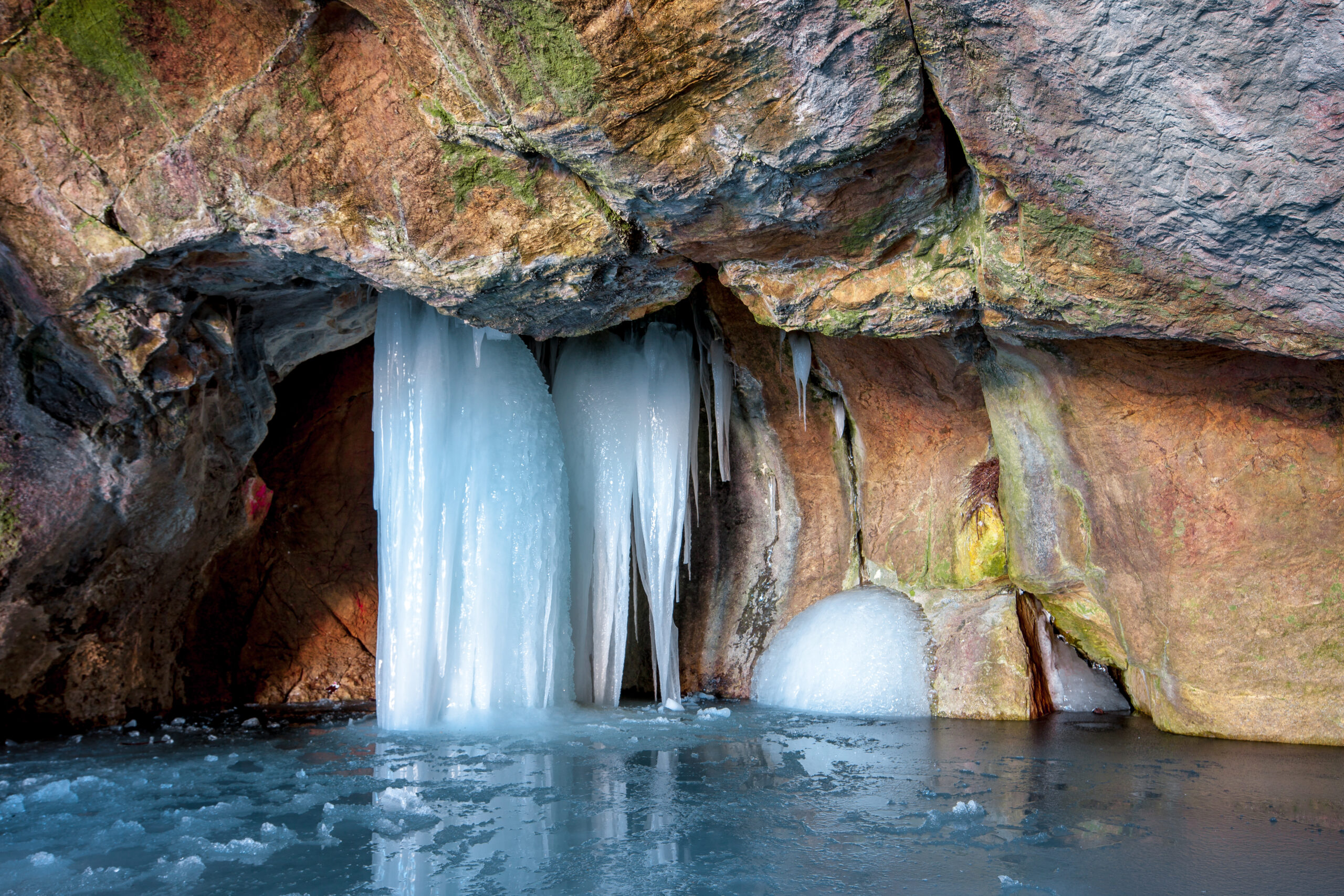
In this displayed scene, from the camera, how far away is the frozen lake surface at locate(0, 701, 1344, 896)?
2402mm

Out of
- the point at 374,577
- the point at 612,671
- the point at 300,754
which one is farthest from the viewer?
the point at 374,577

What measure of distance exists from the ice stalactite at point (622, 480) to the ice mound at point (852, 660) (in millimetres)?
740

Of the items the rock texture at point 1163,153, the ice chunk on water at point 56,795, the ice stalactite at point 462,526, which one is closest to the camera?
the rock texture at point 1163,153

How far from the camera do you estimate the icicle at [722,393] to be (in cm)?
617

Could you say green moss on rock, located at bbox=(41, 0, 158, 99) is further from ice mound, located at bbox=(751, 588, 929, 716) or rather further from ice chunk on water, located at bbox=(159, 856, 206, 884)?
ice mound, located at bbox=(751, 588, 929, 716)

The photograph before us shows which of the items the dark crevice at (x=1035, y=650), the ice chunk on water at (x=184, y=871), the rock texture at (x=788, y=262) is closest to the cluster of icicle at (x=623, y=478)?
the rock texture at (x=788, y=262)

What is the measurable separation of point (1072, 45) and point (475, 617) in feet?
13.5

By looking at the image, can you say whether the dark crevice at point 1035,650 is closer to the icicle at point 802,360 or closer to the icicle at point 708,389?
the icicle at point 802,360

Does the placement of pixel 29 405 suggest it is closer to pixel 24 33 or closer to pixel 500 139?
pixel 24 33

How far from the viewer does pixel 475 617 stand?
529 cm

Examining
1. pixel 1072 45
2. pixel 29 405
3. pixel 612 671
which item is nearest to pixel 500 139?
pixel 1072 45

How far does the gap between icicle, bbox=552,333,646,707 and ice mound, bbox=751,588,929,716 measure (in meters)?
1.13

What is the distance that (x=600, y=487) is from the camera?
6055 millimetres

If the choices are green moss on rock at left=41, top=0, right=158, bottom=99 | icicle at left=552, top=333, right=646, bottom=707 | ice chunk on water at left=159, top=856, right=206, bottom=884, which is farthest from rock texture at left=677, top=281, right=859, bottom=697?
ice chunk on water at left=159, top=856, right=206, bottom=884
